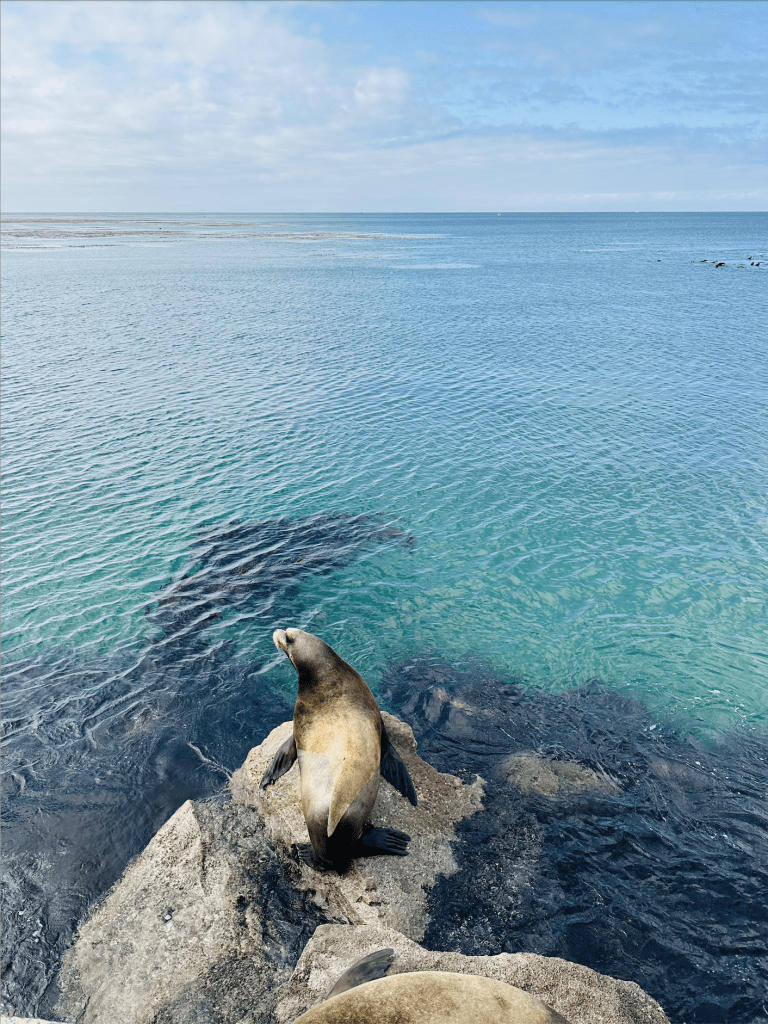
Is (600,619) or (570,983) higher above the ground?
(570,983)

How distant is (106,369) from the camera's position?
4550 cm

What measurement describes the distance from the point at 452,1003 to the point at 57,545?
21133 mm

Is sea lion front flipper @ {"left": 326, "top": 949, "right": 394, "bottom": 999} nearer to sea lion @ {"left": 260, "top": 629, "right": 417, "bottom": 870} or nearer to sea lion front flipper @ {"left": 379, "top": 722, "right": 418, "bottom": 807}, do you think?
sea lion @ {"left": 260, "top": 629, "right": 417, "bottom": 870}

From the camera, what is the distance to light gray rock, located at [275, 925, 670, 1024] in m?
7.44

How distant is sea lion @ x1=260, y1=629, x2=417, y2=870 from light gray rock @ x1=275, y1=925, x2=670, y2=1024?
1.60 m

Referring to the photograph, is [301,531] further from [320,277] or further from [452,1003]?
[320,277]

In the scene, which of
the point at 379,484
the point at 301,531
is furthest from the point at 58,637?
the point at 379,484

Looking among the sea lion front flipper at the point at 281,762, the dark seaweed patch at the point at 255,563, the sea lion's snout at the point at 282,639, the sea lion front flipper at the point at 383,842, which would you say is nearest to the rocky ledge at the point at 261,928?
the sea lion front flipper at the point at 383,842

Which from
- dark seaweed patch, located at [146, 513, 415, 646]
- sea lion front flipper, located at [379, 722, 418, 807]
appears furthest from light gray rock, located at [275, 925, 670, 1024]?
dark seaweed patch, located at [146, 513, 415, 646]

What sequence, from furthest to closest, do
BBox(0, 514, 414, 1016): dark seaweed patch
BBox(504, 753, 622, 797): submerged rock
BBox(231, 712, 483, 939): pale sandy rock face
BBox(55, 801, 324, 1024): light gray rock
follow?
BBox(504, 753, 622, 797): submerged rock, BBox(0, 514, 414, 1016): dark seaweed patch, BBox(231, 712, 483, 939): pale sandy rock face, BBox(55, 801, 324, 1024): light gray rock

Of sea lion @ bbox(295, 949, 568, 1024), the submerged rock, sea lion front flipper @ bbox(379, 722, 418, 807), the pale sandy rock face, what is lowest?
the submerged rock

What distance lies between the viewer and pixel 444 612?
62.4 feet

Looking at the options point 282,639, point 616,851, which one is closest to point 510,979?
point 616,851

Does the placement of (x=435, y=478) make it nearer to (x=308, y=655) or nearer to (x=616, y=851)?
(x=308, y=655)
